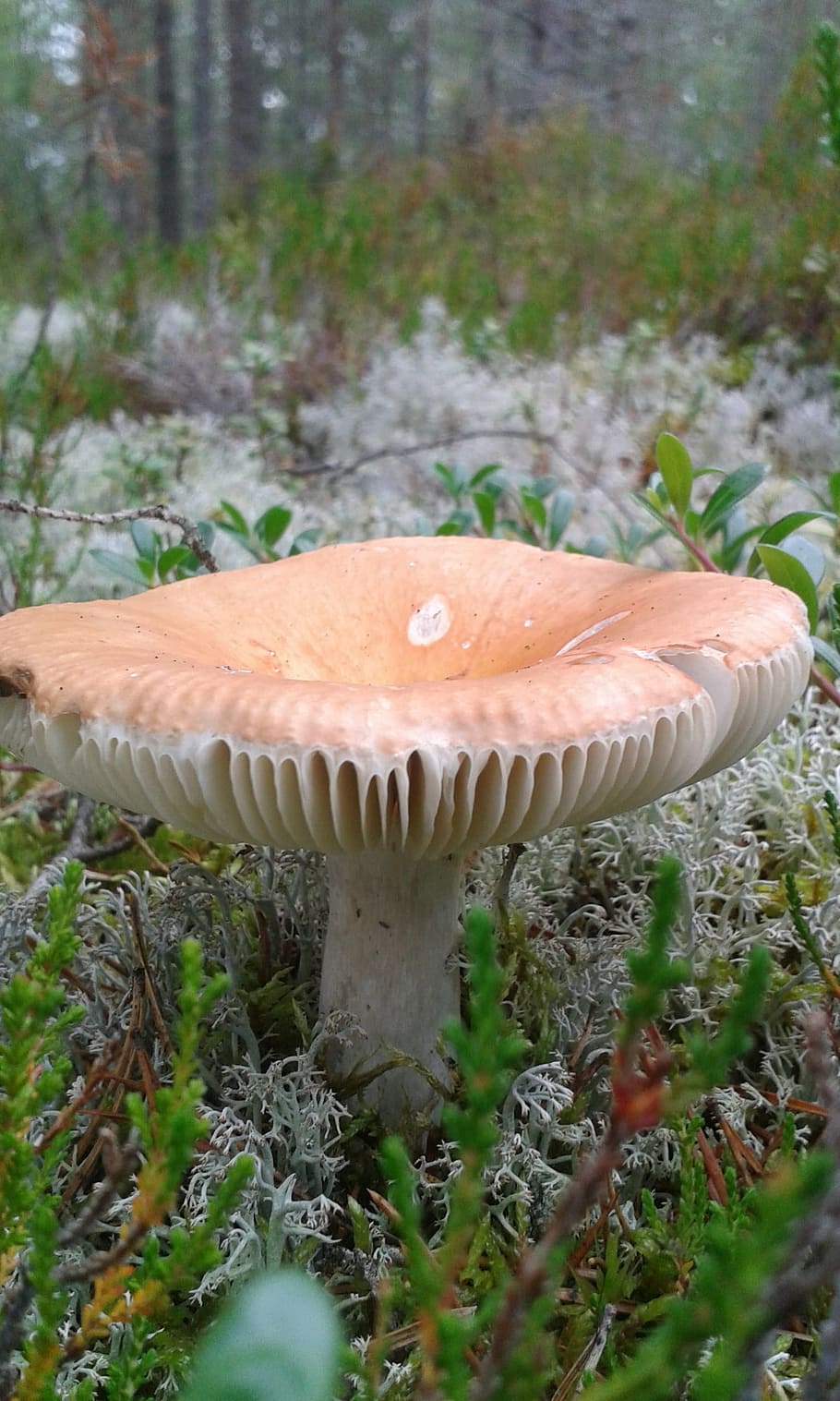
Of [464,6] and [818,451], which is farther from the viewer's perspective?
[464,6]

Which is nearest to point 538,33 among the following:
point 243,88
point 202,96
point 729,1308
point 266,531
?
point 243,88

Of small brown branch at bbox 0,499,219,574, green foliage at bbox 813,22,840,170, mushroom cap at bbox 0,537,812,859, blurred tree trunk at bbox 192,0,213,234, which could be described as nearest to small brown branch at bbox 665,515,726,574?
mushroom cap at bbox 0,537,812,859

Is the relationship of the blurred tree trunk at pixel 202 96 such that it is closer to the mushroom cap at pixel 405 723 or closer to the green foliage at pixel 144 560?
the green foliage at pixel 144 560

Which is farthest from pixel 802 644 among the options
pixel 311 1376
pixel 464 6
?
pixel 464 6

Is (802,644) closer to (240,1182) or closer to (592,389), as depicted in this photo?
(240,1182)

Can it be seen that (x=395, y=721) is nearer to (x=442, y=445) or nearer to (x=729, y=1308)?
(x=729, y=1308)

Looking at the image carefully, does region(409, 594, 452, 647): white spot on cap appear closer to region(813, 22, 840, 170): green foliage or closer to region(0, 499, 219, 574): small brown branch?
region(0, 499, 219, 574): small brown branch
